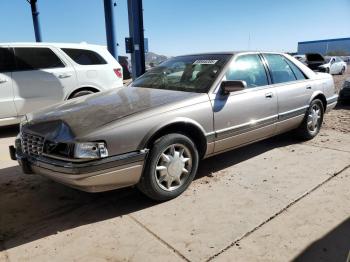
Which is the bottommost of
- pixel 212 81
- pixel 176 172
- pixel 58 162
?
pixel 176 172

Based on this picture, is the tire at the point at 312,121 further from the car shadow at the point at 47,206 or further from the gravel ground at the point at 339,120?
the car shadow at the point at 47,206

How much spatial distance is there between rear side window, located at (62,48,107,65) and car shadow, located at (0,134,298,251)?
10.8 feet

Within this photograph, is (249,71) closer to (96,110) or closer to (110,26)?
(96,110)

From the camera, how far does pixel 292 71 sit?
17.4 ft

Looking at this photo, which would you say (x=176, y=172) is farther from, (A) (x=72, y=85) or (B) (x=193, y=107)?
(A) (x=72, y=85)

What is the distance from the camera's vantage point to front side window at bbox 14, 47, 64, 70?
659 cm

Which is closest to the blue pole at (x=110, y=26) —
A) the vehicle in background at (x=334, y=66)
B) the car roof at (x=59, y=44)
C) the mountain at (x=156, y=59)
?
the mountain at (x=156, y=59)

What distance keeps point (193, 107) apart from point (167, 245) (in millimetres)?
1463

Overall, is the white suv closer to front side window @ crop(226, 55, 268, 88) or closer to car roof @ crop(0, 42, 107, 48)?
car roof @ crop(0, 42, 107, 48)

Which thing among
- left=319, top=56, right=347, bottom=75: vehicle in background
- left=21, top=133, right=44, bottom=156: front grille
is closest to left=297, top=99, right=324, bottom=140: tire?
left=21, top=133, right=44, bottom=156: front grille

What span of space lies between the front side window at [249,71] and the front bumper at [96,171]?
1.66 metres

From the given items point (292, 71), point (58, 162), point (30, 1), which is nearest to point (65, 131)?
point (58, 162)

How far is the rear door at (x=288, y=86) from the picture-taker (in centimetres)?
487

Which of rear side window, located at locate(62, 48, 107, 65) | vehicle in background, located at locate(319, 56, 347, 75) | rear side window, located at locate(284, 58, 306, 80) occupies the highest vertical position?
rear side window, located at locate(62, 48, 107, 65)
